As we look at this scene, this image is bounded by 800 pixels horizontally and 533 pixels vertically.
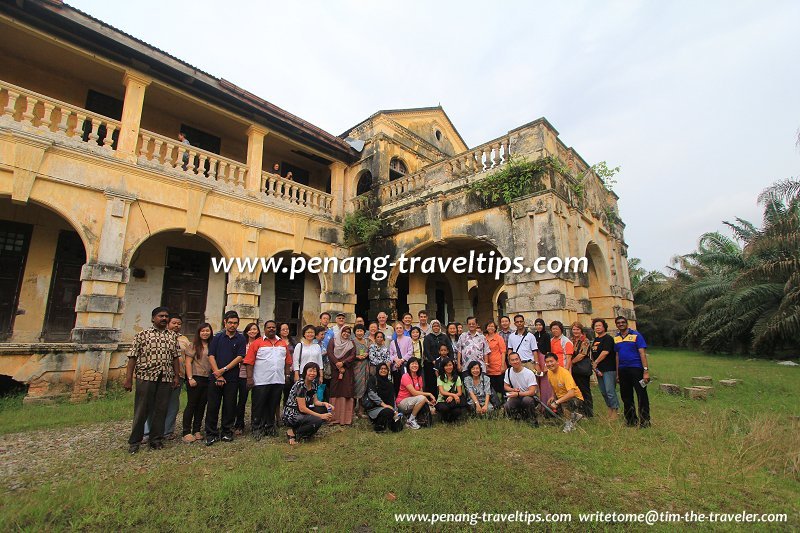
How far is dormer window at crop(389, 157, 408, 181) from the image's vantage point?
41.5ft

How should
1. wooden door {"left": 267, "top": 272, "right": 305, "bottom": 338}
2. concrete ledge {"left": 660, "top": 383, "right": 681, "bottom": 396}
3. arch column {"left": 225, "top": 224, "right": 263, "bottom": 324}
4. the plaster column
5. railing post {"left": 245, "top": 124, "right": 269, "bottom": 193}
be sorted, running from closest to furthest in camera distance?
concrete ledge {"left": 660, "top": 383, "right": 681, "bottom": 396}, arch column {"left": 225, "top": 224, "right": 263, "bottom": 324}, railing post {"left": 245, "top": 124, "right": 269, "bottom": 193}, wooden door {"left": 267, "top": 272, "right": 305, "bottom": 338}, the plaster column

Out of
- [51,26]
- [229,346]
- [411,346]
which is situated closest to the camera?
[229,346]

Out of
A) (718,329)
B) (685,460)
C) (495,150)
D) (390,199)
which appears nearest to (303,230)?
(390,199)

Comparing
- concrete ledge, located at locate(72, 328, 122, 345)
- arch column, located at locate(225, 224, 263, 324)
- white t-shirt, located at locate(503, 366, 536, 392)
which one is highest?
arch column, located at locate(225, 224, 263, 324)

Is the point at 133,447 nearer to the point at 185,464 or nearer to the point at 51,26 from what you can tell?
the point at 185,464

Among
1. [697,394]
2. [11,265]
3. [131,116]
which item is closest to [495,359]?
[697,394]

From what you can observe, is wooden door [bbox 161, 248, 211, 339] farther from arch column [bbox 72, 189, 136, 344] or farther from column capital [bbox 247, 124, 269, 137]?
column capital [bbox 247, 124, 269, 137]

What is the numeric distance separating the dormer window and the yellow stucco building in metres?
0.20

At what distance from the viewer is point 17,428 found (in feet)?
16.6

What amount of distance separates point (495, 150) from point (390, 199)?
3.52 meters

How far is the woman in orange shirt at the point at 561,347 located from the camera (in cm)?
568

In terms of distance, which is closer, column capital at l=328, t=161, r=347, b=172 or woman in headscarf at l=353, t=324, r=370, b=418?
woman in headscarf at l=353, t=324, r=370, b=418

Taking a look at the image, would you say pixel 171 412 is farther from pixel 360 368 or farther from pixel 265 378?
pixel 360 368

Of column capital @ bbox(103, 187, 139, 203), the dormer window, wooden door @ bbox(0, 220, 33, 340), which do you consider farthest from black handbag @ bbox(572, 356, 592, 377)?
wooden door @ bbox(0, 220, 33, 340)
